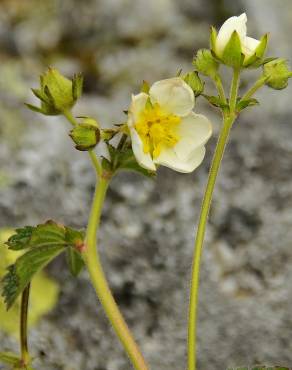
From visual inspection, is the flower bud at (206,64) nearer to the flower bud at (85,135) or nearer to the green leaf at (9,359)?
the flower bud at (85,135)

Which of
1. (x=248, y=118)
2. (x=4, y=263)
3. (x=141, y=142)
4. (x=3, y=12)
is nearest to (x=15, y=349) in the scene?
(x=4, y=263)

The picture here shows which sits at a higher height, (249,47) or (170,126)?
(249,47)

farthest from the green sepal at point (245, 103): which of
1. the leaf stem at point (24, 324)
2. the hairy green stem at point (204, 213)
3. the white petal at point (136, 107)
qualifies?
the leaf stem at point (24, 324)

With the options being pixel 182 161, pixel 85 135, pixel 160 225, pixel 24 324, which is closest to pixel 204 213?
pixel 182 161

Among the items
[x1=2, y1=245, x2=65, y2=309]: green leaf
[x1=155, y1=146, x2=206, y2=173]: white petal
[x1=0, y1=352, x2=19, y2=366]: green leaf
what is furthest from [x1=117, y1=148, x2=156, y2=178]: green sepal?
[x1=0, y1=352, x2=19, y2=366]: green leaf

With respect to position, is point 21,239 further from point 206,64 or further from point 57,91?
point 206,64

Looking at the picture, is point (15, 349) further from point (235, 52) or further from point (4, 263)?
point (235, 52)
